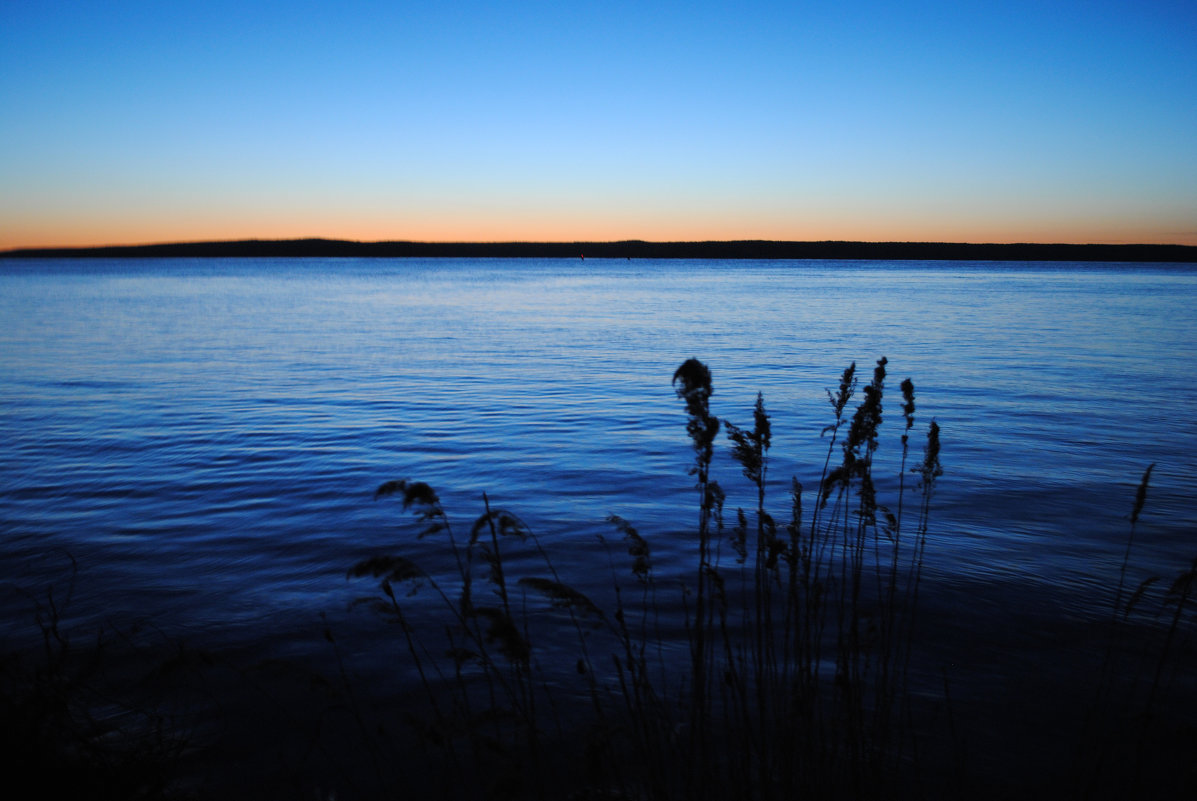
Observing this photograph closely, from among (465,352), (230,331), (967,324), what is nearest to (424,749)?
(465,352)

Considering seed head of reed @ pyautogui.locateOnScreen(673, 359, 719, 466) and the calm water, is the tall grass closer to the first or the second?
seed head of reed @ pyautogui.locateOnScreen(673, 359, 719, 466)

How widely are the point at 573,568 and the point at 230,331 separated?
90.6ft

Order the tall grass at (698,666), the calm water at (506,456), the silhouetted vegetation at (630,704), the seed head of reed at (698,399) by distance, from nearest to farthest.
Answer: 1. the seed head of reed at (698,399)
2. the tall grass at (698,666)
3. the silhouetted vegetation at (630,704)
4. the calm water at (506,456)

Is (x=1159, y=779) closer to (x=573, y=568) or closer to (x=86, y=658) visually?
(x=573, y=568)

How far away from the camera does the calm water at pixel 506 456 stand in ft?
19.2

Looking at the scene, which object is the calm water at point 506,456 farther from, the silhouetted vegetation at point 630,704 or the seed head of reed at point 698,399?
the seed head of reed at point 698,399

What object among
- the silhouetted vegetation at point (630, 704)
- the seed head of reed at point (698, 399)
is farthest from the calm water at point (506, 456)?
the seed head of reed at point (698, 399)

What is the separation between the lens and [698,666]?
2.53 metres

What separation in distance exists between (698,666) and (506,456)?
7955 mm

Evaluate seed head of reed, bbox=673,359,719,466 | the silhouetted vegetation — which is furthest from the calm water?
seed head of reed, bbox=673,359,719,466

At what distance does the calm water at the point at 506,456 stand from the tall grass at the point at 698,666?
82 centimetres

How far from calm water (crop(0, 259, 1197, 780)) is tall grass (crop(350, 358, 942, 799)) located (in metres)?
0.82

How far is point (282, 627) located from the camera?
5.13 m

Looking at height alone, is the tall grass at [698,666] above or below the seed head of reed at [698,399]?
below
